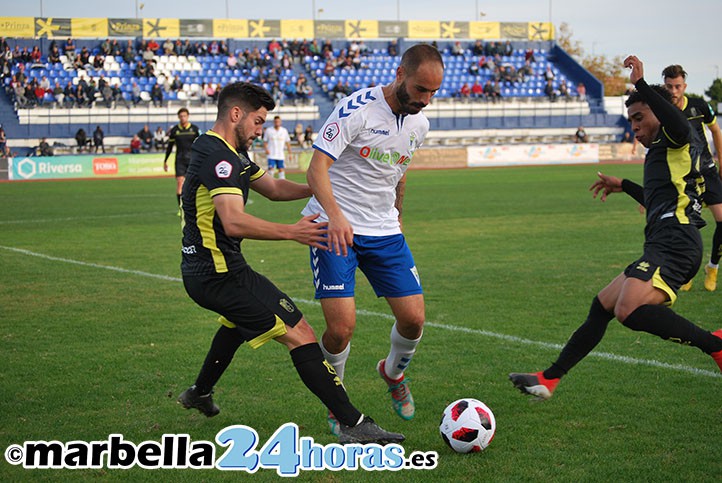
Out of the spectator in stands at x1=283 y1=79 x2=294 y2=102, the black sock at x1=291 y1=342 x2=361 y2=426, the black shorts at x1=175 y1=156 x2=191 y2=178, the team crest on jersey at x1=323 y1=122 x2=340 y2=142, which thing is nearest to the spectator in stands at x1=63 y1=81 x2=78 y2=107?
the spectator in stands at x1=283 y1=79 x2=294 y2=102

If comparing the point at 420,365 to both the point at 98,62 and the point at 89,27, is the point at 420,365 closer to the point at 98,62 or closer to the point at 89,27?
the point at 98,62

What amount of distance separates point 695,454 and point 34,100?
43121 mm

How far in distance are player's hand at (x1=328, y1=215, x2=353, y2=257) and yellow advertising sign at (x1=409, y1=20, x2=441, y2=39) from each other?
58.1m

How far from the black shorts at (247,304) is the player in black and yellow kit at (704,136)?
15.9ft

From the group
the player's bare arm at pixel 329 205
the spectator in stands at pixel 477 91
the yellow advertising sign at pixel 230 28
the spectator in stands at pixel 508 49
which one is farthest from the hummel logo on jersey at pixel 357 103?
the spectator in stands at pixel 508 49

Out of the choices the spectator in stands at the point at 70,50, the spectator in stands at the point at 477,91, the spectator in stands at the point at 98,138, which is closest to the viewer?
the spectator in stands at the point at 98,138

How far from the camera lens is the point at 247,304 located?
488cm

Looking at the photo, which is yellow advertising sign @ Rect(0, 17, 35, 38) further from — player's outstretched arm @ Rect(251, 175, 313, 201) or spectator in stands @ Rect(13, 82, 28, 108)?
player's outstretched arm @ Rect(251, 175, 313, 201)

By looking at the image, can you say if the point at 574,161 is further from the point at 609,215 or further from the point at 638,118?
the point at 638,118

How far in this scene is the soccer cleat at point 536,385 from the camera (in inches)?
220

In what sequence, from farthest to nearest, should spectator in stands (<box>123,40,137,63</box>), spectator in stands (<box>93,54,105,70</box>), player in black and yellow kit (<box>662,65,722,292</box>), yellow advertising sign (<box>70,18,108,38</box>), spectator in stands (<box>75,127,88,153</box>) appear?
yellow advertising sign (<box>70,18,108,38</box>) → spectator in stands (<box>123,40,137,63</box>) → spectator in stands (<box>93,54,105,70</box>) → spectator in stands (<box>75,127,88,153</box>) → player in black and yellow kit (<box>662,65,722,292</box>)

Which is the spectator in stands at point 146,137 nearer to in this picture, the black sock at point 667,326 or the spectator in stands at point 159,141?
the spectator in stands at point 159,141

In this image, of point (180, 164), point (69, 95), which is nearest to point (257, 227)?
point (180, 164)

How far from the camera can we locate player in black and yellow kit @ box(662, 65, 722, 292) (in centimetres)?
873
